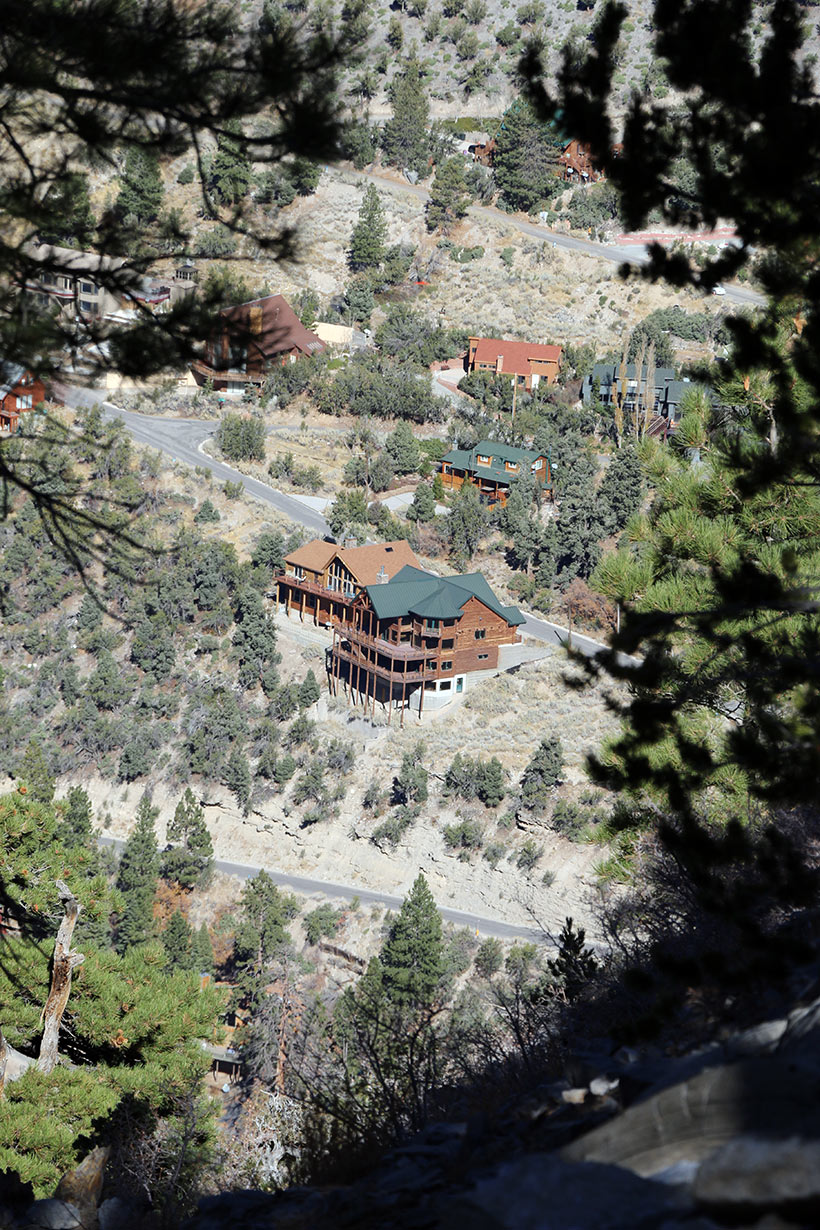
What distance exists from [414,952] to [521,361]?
132ft

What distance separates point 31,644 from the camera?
1645 inches

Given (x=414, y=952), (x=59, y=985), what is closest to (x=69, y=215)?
(x=59, y=985)

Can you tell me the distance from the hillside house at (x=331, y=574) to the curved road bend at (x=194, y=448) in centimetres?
376

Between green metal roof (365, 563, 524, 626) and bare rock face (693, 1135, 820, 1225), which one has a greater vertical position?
green metal roof (365, 563, 524, 626)

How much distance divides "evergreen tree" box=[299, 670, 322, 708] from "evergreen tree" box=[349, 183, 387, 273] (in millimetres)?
38005

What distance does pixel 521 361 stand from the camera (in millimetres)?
58250

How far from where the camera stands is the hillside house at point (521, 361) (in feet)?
191

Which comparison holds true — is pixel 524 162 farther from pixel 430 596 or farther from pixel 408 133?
pixel 430 596

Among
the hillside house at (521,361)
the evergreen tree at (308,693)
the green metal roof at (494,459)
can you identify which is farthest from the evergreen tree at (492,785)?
the hillside house at (521,361)

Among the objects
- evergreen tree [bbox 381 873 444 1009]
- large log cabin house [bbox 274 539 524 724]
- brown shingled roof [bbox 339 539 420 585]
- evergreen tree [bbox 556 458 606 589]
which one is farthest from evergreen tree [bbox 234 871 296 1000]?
evergreen tree [bbox 556 458 606 589]

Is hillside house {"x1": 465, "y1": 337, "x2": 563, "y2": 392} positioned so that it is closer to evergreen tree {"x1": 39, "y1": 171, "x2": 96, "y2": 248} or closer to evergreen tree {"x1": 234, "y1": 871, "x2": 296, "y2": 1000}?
evergreen tree {"x1": 234, "y1": 871, "x2": 296, "y2": 1000}

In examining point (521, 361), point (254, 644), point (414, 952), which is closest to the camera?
point (414, 952)

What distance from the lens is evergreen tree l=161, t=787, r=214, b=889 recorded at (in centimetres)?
3284

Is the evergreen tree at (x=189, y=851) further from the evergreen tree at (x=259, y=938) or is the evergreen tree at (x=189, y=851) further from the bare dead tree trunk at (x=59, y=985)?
the bare dead tree trunk at (x=59, y=985)
